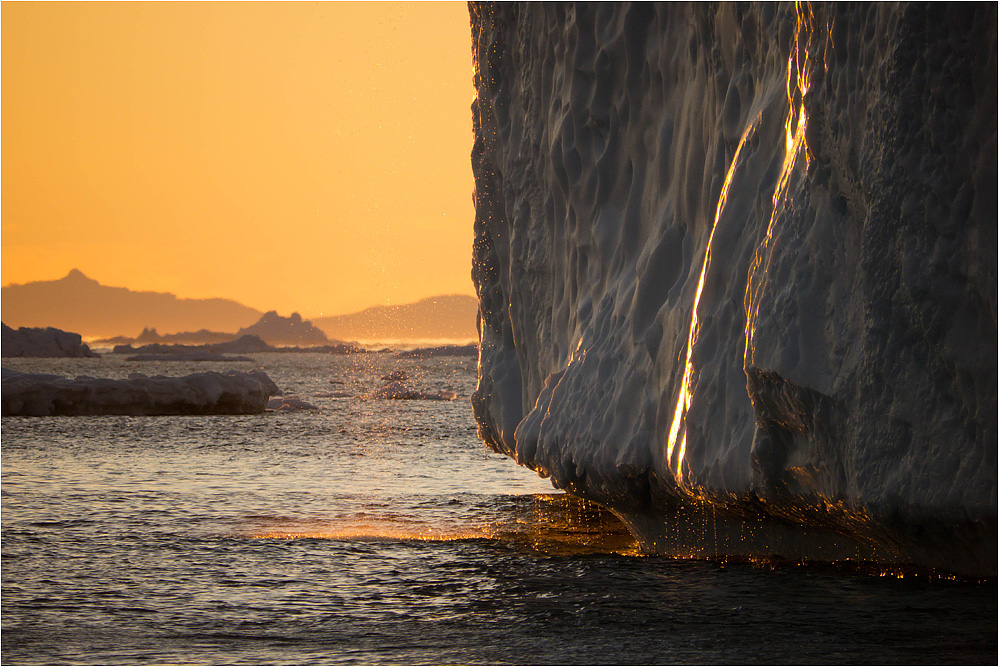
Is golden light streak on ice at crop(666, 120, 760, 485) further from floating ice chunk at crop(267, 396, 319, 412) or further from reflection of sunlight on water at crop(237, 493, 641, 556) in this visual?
floating ice chunk at crop(267, 396, 319, 412)

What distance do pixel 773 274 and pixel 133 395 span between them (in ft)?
71.5

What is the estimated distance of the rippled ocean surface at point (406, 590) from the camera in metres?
5.10

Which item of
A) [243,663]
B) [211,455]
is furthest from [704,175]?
[211,455]

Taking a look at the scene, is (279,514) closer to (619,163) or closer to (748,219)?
(619,163)

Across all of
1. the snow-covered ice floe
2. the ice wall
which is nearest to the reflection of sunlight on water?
the ice wall

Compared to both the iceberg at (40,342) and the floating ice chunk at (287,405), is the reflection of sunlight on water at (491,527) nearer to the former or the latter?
the floating ice chunk at (287,405)

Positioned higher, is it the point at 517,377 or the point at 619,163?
the point at 619,163

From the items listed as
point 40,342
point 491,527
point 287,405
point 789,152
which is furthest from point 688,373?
point 40,342

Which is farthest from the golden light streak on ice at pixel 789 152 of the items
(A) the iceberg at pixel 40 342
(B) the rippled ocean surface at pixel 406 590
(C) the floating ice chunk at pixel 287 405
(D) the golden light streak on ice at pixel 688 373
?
(A) the iceberg at pixel 40 342

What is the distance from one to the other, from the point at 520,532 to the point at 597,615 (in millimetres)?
3127

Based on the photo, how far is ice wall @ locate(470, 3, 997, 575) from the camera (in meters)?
4.93

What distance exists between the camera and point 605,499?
26.3 feet

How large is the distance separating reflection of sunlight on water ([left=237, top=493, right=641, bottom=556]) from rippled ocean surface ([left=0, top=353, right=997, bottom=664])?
4 cm

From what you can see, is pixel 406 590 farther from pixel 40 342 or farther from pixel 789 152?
pixel 40 342
